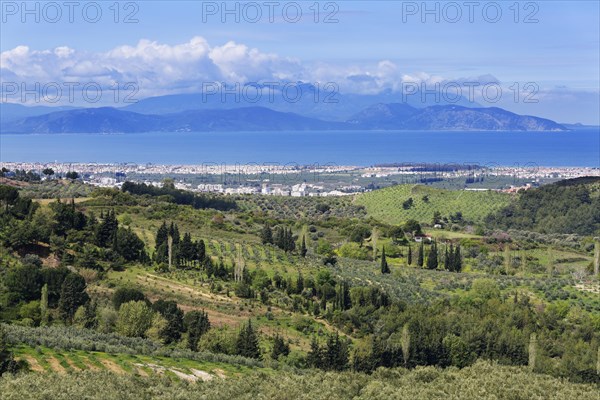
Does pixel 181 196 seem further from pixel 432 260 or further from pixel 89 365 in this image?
pixel 89 365

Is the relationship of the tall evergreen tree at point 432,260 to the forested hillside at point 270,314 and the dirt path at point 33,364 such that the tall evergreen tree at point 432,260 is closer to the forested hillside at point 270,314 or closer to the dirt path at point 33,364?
the forested hillside at point 270,314

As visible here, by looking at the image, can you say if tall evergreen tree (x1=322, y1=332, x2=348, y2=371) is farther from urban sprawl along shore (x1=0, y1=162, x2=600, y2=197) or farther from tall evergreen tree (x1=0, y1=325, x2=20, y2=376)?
urban sprawl along shore (x1=0, y1=162, x2=600, y2=197)

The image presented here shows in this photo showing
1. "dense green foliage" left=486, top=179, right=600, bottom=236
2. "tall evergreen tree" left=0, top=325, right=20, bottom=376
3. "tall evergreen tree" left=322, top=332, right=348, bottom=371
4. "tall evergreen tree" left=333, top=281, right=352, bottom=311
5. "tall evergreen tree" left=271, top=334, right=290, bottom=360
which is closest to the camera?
"tall evergreen tree" left=0, top=325, right=20, bottom=376

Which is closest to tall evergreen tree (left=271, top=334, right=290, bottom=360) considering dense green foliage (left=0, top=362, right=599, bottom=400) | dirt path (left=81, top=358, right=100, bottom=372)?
dense green foliage (left=0, top=362, right=599, bottom=400)

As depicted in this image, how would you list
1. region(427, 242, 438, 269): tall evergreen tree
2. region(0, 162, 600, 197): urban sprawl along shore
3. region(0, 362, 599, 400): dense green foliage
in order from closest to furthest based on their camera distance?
region(0, 362, 599, 400): dense green foliage
region(427, 242, 438, 269): tall evergreen tree
region(0, 162, 600, 197): urban sprawl along shore

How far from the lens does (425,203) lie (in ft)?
343

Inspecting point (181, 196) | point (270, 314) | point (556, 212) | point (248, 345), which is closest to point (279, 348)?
point (248, 345)

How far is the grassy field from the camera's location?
10062 centimetres

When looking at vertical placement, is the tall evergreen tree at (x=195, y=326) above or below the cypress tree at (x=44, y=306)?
below

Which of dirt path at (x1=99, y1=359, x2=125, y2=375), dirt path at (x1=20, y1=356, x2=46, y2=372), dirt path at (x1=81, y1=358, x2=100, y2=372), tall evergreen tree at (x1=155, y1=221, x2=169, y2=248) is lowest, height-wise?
dirt path at (x1=99, y1=359, x2=125, y2=375)

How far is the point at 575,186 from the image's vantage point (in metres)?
102

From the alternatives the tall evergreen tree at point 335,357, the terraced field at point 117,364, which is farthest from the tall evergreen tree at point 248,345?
the terraced field at point 117,364

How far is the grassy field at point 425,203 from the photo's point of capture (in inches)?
3962

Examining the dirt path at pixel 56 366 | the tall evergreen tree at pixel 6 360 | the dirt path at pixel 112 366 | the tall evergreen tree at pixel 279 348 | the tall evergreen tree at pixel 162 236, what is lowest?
the tall evergreen tree at pixel 279 348
